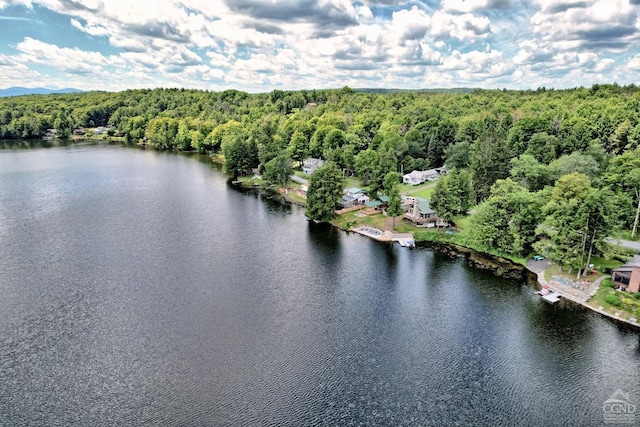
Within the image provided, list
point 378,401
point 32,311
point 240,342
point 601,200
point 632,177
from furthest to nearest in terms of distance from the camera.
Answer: point 632,177
point 601,200
point 32,311
point 240,342
point 378,401

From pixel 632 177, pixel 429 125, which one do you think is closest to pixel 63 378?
pixel 632 177

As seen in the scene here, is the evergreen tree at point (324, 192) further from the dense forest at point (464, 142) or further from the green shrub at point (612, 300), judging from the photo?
the green shrub at point (612, 300)

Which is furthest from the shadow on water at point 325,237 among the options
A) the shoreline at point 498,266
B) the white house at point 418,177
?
the white house at point 418,177

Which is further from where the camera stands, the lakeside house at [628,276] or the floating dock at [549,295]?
the floating dock at [549,295]

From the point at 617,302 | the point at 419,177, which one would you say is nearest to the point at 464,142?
the point at 419,177

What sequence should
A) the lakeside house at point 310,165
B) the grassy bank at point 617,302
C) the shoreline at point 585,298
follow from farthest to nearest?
the lakeside house at point 310,165, the grassy bank at point 617,302, the shoreline at point 585,298

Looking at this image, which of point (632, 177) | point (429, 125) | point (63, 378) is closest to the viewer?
point (63, 378)

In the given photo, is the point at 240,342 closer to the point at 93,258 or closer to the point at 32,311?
the point at 32,311
